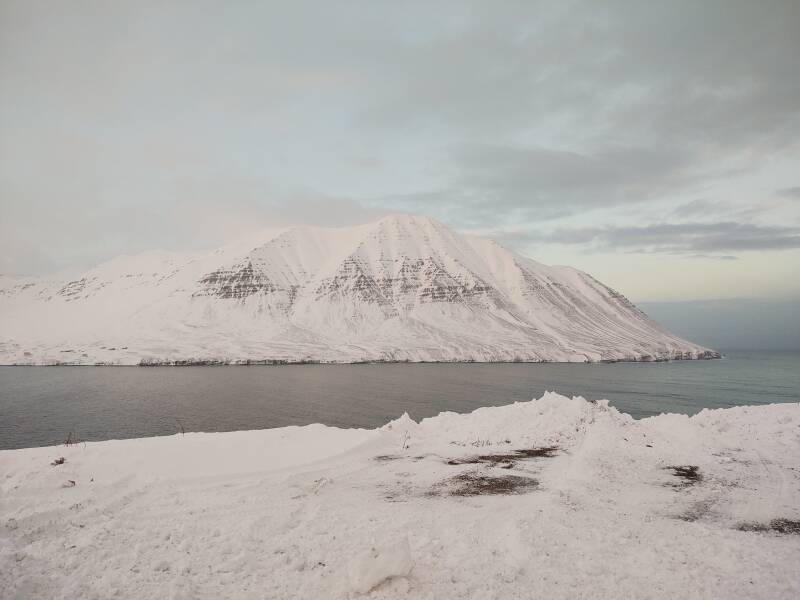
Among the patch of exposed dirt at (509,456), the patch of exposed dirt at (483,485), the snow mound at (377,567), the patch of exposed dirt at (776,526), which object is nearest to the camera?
the snow mound at (377,567)

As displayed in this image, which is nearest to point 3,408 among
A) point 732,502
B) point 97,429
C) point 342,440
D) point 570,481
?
point 97,429

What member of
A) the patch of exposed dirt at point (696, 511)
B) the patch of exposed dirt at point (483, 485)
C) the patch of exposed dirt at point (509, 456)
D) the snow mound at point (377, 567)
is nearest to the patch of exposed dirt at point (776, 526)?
the patch of exposed dirt at point (696, 511)

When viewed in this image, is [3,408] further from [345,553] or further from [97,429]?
[345,553]

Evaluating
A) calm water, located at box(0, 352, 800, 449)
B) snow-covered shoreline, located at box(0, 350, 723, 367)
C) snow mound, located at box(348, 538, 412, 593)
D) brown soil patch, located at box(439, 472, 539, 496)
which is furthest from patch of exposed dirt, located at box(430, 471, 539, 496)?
snow-covered shoreline, located at box(0, 350, 723, 367)

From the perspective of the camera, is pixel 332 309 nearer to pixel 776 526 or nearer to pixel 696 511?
pixel 696 511

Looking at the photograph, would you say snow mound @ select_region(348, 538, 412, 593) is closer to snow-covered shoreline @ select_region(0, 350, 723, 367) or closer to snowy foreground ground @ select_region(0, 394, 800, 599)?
snowy foreground ground @ select_region(0, 394, 800, 599)

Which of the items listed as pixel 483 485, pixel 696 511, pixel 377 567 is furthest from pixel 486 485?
pixel 377 567

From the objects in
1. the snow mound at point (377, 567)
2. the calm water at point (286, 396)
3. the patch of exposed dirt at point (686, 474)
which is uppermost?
the snow mound at point (377, 567)

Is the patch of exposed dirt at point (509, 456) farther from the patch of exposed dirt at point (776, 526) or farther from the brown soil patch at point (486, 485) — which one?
the patch of exposed dirt at point (776, 526)
